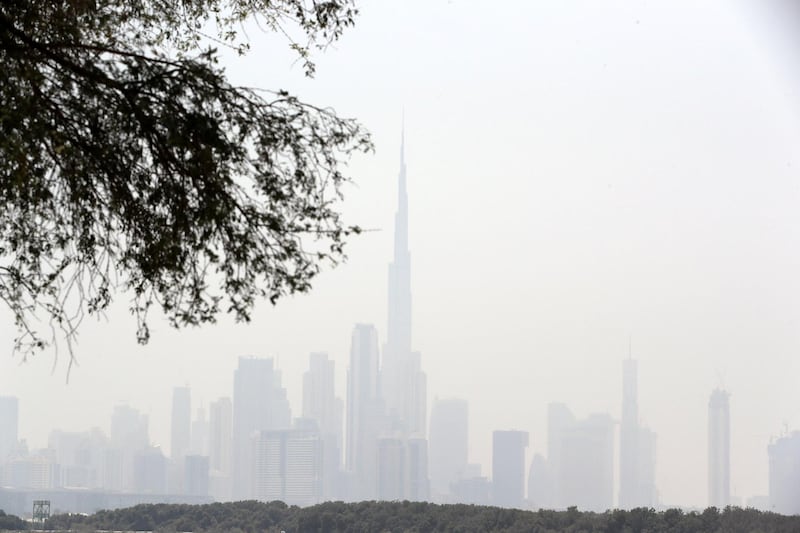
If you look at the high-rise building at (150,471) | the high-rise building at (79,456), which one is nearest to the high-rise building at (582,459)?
the high-rise building at (150,471)

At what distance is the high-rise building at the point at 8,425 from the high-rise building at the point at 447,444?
15.9m

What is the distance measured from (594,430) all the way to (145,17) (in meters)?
43.2

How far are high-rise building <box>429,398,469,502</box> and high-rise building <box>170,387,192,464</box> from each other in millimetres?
9853

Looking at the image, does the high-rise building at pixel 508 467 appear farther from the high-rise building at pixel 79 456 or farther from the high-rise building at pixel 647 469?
the high-rise building at pixel 79 456

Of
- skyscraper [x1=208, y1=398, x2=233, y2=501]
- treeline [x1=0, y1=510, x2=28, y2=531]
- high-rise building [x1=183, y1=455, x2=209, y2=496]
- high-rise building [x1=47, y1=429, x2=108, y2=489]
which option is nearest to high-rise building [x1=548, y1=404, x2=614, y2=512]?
skyscraper [x1=208, y1=398, x2=233, y2=501]

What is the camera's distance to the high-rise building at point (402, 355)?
5103 centimetres

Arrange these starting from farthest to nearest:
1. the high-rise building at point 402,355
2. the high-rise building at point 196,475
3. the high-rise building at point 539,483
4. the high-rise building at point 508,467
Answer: the high-rise building at point 402,355 → the high-rise building at point 539,483 → the high-rise building at point 508,467 → the high-rise building at point 196,475

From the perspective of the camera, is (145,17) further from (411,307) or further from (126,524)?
(411,307)

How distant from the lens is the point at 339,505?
22328 mm

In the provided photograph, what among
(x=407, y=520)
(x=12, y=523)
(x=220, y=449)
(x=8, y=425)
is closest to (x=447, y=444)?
(x=220, y=449)

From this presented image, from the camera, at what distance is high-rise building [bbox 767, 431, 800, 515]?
3459cm

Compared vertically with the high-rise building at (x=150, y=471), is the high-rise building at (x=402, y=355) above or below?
above

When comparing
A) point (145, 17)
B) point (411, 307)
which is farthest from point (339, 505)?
point (411, 307)

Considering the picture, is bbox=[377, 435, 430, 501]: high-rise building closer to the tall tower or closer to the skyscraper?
the skyscraper
